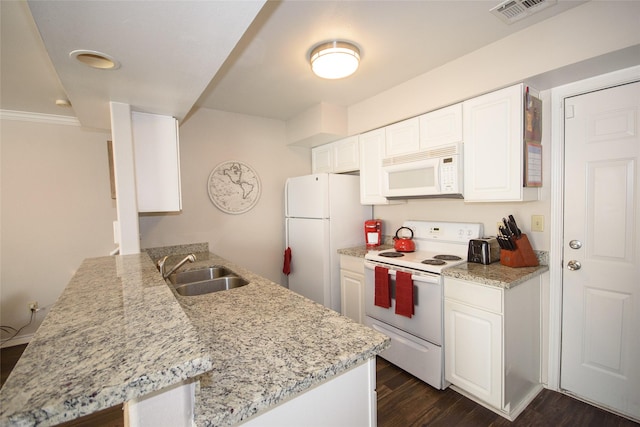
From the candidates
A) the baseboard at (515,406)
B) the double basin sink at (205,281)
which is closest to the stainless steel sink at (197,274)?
the double basin sink at (205,281)

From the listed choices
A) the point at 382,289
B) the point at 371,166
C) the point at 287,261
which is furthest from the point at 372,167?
the point at 287,261

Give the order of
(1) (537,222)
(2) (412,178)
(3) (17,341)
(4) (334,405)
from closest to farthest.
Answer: (4) (334,405), (1) (537,222), (2) (412,178), (3) (17,341)

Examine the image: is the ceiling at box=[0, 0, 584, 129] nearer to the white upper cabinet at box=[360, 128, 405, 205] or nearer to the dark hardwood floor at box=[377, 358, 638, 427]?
the white upper cabinet at box=[360, 128, 405, 205]

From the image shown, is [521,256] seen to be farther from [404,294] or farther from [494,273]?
[404,294]

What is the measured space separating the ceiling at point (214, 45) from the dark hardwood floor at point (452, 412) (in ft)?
7.16

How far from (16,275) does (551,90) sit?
4952 mm

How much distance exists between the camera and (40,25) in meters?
1.06

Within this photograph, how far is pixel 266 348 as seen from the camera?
3.08 feet

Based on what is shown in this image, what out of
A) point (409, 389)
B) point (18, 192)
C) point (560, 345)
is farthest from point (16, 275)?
point (560, 345)

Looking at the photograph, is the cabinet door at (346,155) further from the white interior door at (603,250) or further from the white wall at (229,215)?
the white interior door at (603,250)

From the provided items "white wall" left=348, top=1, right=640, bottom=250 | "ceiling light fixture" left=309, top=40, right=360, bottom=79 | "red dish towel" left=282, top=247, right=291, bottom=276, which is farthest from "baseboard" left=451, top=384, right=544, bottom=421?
"ceiling light fixture" left=309, top=40, right=360, bottom=79

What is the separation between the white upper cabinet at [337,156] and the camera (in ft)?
10.1

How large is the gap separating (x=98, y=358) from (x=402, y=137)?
253cm

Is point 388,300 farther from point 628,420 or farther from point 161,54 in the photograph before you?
point 161,54
